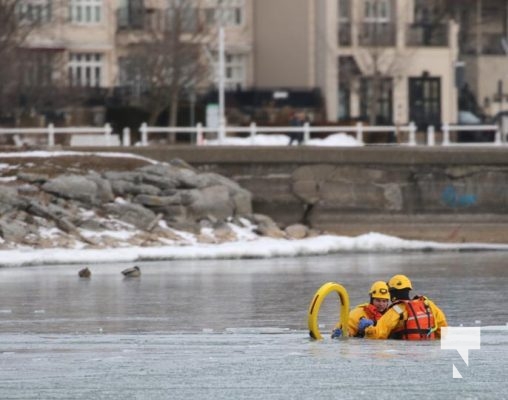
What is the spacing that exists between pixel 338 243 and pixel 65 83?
2675cm

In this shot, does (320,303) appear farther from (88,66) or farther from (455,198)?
(88,66)

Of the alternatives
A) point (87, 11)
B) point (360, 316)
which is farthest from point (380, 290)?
point (87, 11)

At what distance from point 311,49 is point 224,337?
54713mm

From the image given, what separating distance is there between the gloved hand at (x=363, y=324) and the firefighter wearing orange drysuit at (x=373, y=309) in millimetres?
59

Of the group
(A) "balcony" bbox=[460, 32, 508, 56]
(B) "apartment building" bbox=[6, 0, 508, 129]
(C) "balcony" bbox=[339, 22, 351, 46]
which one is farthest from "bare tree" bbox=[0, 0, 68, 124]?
(A) "balcony" bbox=[460, 32, 508, 56]

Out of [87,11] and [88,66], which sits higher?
[87,11]

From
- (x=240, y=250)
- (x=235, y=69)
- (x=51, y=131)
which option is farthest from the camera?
(x=235, y=69)

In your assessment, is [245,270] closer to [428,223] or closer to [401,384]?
[428,223]

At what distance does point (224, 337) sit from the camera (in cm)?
2377

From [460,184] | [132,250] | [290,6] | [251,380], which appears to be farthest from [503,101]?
[251,380]

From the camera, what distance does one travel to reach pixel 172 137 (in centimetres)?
6009

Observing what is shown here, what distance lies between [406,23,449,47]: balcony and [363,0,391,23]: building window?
1.17 metres

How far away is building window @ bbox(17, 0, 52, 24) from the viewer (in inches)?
2280

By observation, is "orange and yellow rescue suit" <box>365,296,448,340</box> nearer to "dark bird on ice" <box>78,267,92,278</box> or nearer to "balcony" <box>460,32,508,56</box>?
"dark bird on ice" <box>78,267,92,278</box>
